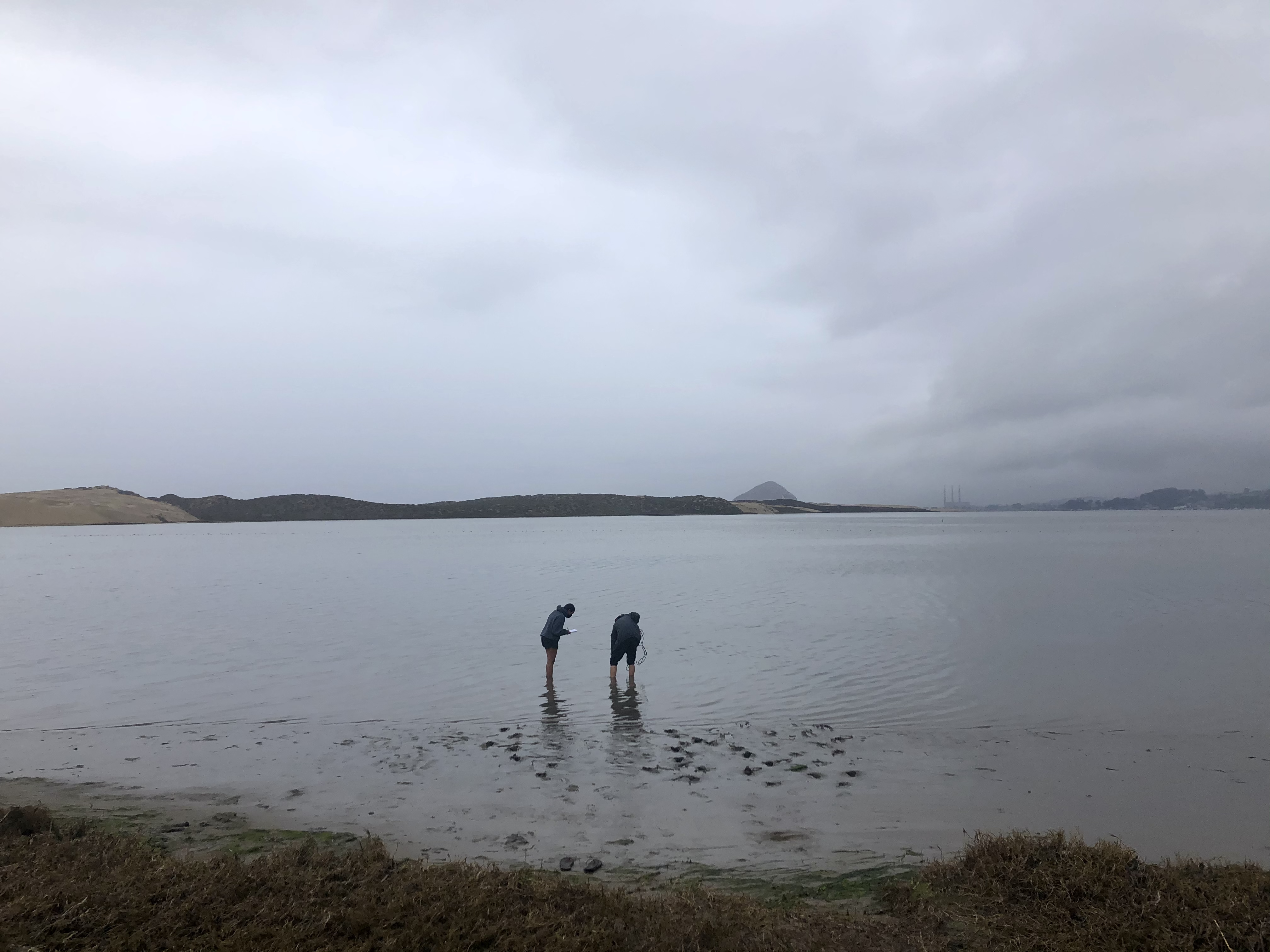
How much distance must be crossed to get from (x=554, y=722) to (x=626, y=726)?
1.14 m

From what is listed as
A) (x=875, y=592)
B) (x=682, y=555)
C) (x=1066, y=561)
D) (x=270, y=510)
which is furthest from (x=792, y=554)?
(x=270, y=510)

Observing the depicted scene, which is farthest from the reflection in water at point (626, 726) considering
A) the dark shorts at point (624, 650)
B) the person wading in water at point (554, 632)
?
the person wading in water at point (554, 632)

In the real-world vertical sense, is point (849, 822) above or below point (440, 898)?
below

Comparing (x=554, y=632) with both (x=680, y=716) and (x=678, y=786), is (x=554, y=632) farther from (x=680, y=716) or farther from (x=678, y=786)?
(x=678, y=786)

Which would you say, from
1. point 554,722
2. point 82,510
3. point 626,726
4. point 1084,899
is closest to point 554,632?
point 554,722

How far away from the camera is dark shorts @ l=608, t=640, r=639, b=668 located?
46.0 ft

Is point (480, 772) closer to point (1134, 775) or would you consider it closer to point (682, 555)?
point (1134, 775)

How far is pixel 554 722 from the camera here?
11.6m

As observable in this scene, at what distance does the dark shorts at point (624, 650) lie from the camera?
551 inches

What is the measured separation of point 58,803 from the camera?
8086 millimetres

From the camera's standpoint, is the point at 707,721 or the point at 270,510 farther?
the point at 270,510

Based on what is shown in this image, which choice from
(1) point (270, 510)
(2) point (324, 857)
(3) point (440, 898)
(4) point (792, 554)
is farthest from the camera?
(1) point (270, 510)

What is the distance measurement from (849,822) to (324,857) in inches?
194

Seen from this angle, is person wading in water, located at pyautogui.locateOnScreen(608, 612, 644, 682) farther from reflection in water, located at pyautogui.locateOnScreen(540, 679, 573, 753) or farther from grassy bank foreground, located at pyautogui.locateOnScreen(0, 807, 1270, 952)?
grassy bank foreground, located at pyautogui.locateOnScreen(0, 807, 1270, 952)
